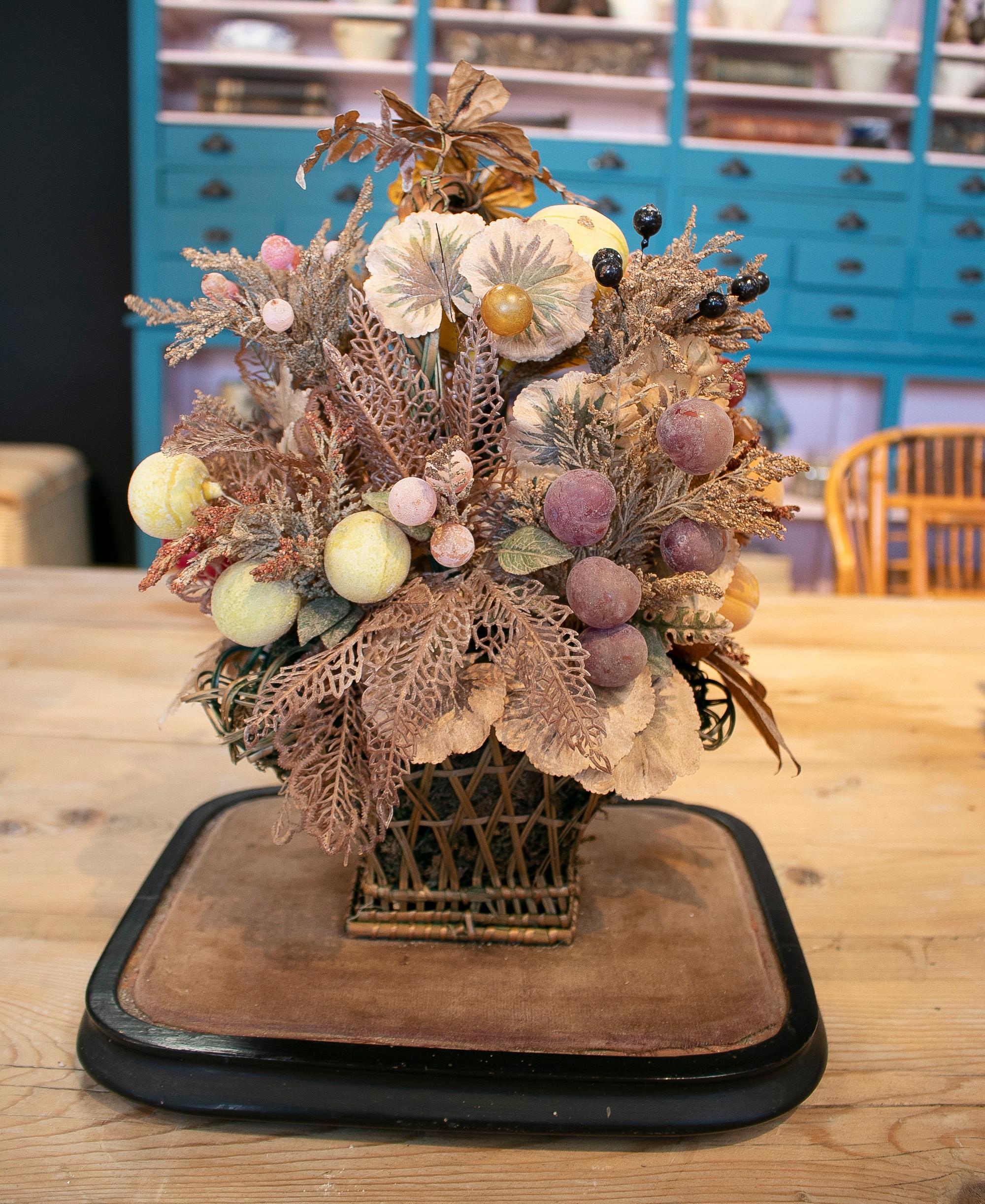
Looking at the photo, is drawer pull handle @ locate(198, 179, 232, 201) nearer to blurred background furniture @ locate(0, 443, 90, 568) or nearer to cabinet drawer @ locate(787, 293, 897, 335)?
blurred background furniture @ locate(0, 443, 90, 568)

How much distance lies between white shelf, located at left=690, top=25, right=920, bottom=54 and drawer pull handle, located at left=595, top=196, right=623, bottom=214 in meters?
0.47

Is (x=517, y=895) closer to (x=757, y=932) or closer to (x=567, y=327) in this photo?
(x=757, y=932)

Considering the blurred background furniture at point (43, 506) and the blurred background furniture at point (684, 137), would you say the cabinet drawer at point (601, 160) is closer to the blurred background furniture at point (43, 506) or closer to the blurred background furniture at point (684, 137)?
the blurred background furniture at point (684, 137)

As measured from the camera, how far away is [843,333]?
2879 millimetres

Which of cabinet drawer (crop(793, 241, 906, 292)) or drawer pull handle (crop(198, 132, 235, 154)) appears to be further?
cabinet drawer (crop(793, 241, 906, 292))

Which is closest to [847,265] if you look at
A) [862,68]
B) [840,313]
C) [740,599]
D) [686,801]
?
[840,313]

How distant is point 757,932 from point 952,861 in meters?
0.21

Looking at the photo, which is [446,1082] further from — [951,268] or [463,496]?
[951,268]

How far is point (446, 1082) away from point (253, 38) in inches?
113

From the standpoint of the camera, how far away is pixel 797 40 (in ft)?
8.79

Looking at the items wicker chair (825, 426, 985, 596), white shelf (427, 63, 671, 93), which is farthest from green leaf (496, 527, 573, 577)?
white shelf (427, 63, 671, 93)

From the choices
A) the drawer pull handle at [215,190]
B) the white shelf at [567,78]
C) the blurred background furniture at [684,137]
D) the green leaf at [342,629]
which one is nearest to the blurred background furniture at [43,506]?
the blurred background furniture at [684,137]

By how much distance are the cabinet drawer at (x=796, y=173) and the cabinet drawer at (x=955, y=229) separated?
127 mm

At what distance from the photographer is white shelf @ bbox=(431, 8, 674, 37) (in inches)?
103
